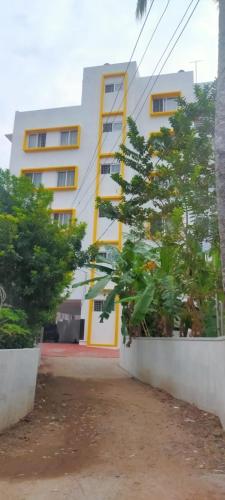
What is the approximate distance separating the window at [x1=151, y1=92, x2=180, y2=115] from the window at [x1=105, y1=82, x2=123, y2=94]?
2557mm

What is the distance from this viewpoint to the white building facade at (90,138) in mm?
28219

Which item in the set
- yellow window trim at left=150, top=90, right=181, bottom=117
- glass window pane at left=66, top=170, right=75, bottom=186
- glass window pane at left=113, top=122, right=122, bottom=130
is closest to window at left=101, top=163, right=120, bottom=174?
glass window pane at left=66, top=170, right=75, bottom=186

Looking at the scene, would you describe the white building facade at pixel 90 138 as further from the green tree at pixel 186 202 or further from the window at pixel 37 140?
the green tree at pixel 186 202

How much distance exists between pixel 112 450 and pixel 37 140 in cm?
2690

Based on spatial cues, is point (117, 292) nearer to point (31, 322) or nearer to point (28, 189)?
point (31, 322)

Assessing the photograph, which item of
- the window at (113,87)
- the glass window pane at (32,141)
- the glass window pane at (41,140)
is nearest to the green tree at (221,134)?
the window at (113,87)

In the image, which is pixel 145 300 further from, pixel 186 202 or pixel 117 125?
pixel 117 125

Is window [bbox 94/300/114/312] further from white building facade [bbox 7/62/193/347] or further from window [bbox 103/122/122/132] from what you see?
window [bbox 103/122/122/132]

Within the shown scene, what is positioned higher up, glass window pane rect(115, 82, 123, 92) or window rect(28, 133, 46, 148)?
glass window pane rect(115, 82, 123, 92)

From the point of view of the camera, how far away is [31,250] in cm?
1055

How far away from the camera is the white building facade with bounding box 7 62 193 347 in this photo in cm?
2822

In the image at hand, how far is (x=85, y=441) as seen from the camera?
691 cm

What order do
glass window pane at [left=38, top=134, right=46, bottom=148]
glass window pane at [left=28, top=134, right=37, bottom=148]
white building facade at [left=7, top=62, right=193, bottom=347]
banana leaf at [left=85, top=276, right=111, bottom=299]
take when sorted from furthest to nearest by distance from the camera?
glass window pane at [left=28, top=134, right=37, bottom=148] < glass window pane at [left=38, top=134, right=46, bottom=148] < white building facade at [left=7, top=62, right=193, bottom=347] < banana leaf at [left=85, top=276, right=111, bottom=299]

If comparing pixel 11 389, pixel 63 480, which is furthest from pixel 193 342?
pixel 63 480
